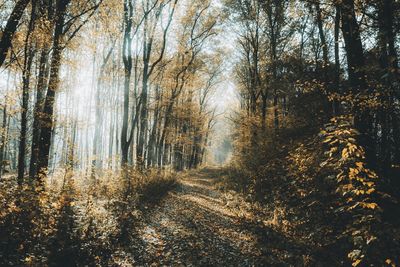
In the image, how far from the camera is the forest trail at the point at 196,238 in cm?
698

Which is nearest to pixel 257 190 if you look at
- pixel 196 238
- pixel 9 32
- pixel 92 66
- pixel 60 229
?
pixel 196 238

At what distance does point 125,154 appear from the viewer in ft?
52.1

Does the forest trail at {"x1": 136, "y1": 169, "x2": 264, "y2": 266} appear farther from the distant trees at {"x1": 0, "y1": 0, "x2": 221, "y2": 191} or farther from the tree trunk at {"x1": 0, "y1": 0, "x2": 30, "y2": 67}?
the tree trunk at {"x1": 0, "y1": 0, "x2": 30, "y2": 67}

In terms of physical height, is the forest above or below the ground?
above

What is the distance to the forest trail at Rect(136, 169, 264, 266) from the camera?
698 centimetres

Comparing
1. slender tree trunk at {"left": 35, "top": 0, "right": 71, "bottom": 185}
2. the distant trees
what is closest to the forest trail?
the distant trees

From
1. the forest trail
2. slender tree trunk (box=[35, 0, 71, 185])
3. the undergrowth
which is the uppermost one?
slender tree trunk (box=[35, 0, 71, 185])

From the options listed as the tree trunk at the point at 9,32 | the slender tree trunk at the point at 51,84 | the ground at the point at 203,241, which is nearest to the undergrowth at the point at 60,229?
the ground at the point at 203,241

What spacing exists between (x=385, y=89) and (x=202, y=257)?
575cm

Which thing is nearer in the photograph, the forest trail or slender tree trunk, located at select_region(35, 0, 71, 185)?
the forest trail

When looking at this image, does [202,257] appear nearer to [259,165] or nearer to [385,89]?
[385,89]

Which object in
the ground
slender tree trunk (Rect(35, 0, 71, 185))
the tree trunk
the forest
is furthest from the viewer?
slender tree trunk (Rect(35, 0, 71, 185))

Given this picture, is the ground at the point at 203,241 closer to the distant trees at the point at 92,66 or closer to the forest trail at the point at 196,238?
the forest trail at the point at 196,238

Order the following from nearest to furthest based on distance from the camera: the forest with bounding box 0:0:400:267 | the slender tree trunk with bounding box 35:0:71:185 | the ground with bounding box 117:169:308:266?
the forest with bounding box 0:0:400:267, the ground with bounding box 117:169:308:266, the slender tree trunk with bounding box 35:0:71:185
